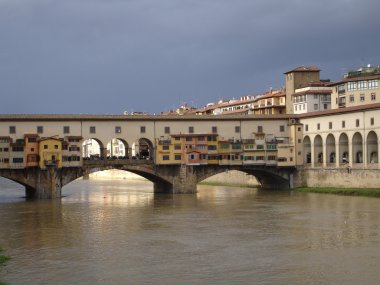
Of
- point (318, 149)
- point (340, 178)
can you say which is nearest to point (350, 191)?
point (340, 178)

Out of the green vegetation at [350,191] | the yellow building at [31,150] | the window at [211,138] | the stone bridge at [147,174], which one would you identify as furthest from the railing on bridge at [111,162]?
the green vegetation at [350,191]

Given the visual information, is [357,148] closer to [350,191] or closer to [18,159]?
[350,191]

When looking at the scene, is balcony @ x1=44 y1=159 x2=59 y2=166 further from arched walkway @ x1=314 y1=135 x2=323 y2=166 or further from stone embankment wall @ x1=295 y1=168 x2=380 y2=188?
arched walkway @ x1=314 y1=135 x2=323 y2=166

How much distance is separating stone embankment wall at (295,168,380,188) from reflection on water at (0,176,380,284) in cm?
479

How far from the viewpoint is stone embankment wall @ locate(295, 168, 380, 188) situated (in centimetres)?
5444

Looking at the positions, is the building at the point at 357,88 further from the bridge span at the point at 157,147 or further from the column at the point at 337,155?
the column at the point at 337,155

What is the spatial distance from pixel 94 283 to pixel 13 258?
5896 millimetres

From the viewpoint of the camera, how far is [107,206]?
49.3 m

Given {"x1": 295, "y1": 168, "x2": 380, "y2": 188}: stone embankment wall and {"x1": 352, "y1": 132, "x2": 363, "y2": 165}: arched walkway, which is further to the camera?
{"x1": 352, "y1": 132, "x2": 363, "y2": 165}: arched walkway

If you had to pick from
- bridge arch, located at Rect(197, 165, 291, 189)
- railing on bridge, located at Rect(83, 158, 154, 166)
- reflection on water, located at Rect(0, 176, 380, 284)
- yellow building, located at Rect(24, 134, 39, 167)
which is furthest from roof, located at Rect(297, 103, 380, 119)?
yellow building, located at Rect(24, 134, 39, 167)

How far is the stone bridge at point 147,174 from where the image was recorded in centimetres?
5516

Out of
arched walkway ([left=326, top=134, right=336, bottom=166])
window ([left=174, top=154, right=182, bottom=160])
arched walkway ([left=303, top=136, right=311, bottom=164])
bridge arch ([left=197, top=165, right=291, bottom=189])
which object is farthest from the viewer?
arched walkway ([left=303, top=136, right=311, bottom=164])

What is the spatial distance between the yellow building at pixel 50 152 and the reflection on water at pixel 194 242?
5.07 meters

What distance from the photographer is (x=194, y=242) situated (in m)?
31.1
